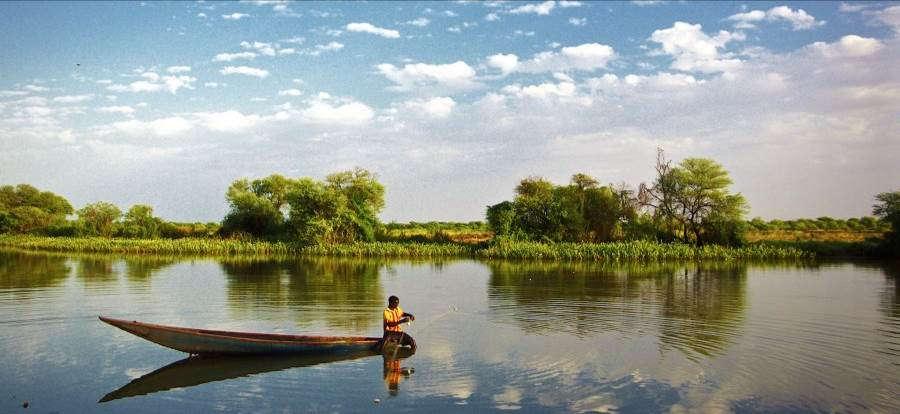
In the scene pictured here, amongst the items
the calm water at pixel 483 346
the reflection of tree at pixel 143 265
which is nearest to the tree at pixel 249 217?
the reflection of tree at pixel 143 265

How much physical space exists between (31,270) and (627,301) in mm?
31063

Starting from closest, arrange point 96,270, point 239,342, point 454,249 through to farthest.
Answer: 1. point 239,342
2. point 96,270
3. point 454,249

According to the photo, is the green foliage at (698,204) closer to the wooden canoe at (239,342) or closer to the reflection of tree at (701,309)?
the reflection of tree at (701,309)

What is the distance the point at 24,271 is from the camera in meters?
33.8

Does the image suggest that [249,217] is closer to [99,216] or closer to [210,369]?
[99,216]

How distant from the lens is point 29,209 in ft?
228

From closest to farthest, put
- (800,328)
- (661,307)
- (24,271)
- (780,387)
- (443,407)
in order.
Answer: (443,407) < (780,387) < (800,328) < (661,307) < (24,271)

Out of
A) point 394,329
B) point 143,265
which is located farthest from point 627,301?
point 143,265

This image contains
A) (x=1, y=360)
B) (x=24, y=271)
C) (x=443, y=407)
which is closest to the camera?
(x=443, y=407)

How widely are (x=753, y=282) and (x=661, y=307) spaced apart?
35.1ft

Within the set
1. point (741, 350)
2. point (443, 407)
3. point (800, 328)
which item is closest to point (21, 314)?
point (443, 407)

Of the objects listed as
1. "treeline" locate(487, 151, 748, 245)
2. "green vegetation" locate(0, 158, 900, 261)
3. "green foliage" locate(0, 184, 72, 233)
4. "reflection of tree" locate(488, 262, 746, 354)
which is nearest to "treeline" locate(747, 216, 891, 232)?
"green vegetation" locate(0, 158, 900, 261)

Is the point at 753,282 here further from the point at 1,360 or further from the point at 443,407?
the point at 1,360

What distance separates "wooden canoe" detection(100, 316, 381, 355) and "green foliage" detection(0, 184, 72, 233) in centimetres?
6413
